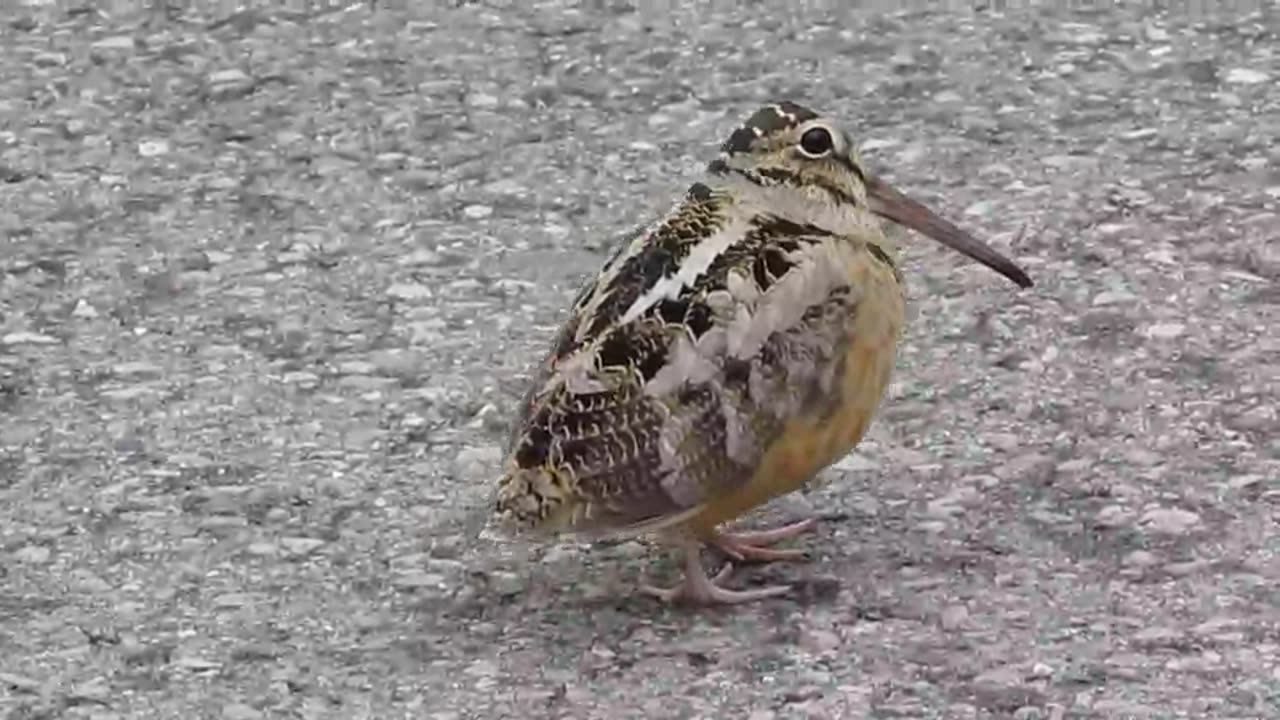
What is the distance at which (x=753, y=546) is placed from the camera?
458 centimetres

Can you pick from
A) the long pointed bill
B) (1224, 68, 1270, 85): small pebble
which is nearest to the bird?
the long pointed bill

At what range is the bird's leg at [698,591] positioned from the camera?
4383mm

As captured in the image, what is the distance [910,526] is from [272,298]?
67.9 inches

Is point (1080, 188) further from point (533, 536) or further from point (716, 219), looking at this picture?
point (533, 536)

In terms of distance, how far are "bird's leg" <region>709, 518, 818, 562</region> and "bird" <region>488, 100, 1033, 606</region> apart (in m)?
0.07

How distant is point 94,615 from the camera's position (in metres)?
4.48

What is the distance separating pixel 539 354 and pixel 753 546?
3.31 ft

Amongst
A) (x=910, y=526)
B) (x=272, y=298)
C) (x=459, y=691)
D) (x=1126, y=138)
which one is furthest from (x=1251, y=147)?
(x=459, y=691)

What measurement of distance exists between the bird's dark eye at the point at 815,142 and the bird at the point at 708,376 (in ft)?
0.05

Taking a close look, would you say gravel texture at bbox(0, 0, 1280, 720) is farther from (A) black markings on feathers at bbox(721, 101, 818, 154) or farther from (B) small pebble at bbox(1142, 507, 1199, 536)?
(A) black markings on feathers at bbox(721, 101, 818, 154)

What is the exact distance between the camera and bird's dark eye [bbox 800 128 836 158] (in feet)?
14.8

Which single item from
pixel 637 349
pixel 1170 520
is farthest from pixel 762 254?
pixel 1170 520

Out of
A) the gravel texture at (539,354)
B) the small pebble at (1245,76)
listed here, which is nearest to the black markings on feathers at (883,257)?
the gravel texture at (539,354)

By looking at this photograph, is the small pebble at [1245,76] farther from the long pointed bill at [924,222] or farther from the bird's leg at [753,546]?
the bird's leg at [753,546]
